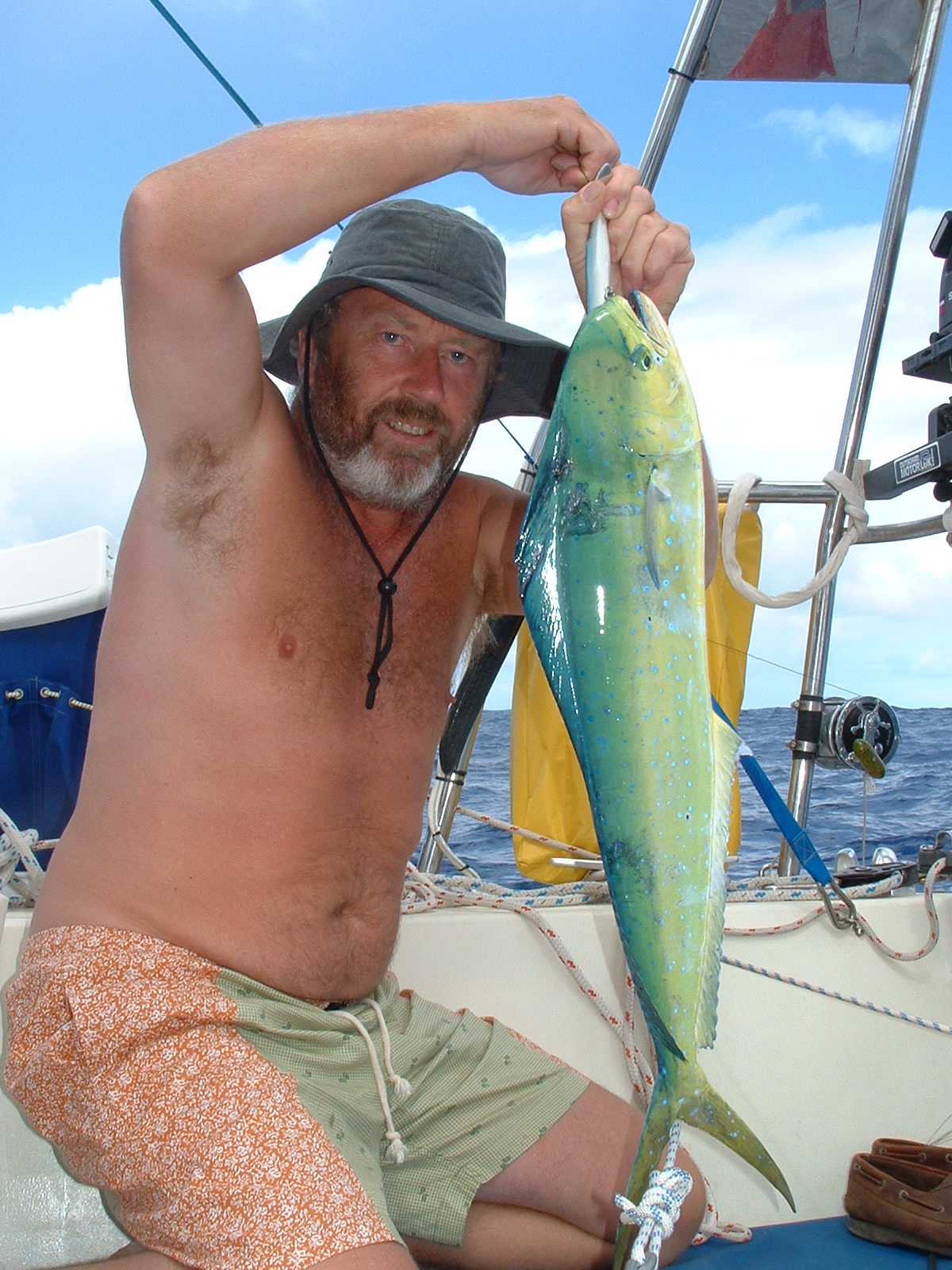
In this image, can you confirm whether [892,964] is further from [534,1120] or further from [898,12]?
[898,12]

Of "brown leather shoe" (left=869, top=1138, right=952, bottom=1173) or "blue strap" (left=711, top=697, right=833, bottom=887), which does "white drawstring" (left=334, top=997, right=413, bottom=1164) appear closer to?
"blue strap" (left=711, top=697, right=833, bottom=887)

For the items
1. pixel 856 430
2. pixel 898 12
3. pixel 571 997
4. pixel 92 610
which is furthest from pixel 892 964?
pixel 898 12

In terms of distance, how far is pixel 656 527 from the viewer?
1.47 meters

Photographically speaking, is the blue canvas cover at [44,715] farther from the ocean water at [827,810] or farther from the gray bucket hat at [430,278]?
the ocean water at [827,810]

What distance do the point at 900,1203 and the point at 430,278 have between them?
2.39m

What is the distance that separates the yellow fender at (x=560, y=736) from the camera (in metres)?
3.20

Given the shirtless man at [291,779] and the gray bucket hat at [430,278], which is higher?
the gray bucket hat at [430,278]

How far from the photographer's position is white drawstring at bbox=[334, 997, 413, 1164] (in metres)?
2.06

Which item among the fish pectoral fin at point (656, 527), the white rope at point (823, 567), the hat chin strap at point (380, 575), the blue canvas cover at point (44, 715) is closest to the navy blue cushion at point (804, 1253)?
the hat chin strap at point (380, 575)

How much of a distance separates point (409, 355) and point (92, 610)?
137 cm

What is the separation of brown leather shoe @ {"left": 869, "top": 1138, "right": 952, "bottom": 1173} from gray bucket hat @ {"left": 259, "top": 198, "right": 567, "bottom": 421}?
2121 mm

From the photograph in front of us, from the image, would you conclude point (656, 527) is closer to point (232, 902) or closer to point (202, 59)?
point (232, 902)

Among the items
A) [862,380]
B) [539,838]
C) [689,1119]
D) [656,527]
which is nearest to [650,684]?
[656,527]

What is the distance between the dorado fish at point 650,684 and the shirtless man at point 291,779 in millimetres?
443
